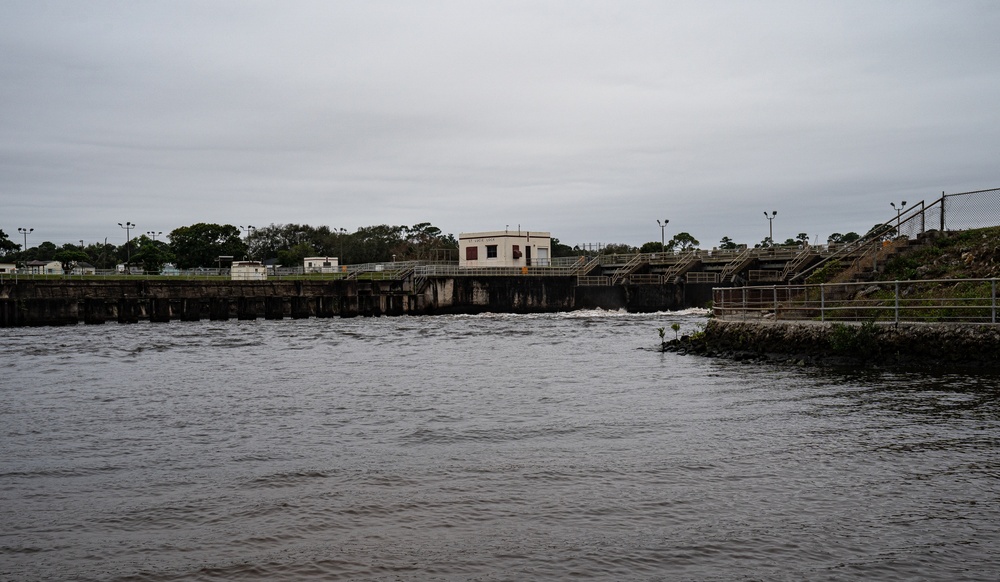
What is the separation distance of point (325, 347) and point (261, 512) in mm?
25786

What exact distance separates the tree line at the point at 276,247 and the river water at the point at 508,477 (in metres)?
90.1

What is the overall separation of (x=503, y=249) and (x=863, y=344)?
5990 centimetres

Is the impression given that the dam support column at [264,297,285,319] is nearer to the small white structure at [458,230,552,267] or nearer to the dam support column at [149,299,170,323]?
the dam support column at [149,299,170,323]

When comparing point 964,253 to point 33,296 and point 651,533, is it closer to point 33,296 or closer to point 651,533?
point 651,533

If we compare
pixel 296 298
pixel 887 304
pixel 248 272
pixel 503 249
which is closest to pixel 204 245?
pixel 248 272

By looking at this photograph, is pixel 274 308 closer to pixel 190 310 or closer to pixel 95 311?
pixel 190 310

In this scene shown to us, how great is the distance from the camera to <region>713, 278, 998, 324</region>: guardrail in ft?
67.7

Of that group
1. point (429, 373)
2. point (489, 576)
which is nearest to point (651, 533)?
point (489, 576)

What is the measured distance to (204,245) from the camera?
372 feet

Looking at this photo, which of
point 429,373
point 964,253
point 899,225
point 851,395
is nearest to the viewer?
point 851,395

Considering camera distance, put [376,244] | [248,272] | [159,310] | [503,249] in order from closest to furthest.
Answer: [159,310] < [248,272] < [503,249] < [376,244]

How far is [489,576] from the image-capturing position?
7.54 meters

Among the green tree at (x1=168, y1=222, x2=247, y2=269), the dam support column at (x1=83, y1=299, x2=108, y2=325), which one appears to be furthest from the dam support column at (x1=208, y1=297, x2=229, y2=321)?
the green tree at (x1=168, y1=222, x2=247, y2=269)

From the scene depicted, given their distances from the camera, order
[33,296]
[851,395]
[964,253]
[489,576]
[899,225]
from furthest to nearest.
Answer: [33,296] → [899,225] → [964,253] → [851,395] → [489,576]
